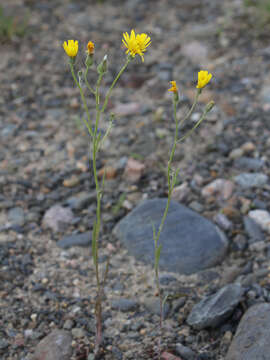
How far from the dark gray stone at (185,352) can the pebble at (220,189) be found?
1175 mm

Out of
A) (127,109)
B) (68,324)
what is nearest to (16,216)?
(68,324)

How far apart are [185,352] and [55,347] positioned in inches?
23.5

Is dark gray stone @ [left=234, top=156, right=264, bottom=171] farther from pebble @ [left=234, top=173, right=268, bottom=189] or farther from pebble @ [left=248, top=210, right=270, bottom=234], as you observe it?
pebble @ [left=248, top=210, right=270, bottom=234]

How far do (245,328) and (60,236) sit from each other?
1.32 metres

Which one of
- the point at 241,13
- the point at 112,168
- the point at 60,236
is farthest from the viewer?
the point at 241,13

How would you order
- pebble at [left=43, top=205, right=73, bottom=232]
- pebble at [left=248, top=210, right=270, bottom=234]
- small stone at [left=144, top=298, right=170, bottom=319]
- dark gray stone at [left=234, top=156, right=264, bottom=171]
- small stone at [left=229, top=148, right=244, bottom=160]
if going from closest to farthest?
A: 1. small stone at [left=144, top=298, right=170, bottom=319]
2. pebble at [left=248, top=210, right=270, bottom=234]
3. pebble at [left=43, top=205, right=73, bottom=232]
4. dark gray stone at [left=234, top=156, right=264, bottom=171]
5. small stone at [left=229, top=148, right=244, bottom=160]

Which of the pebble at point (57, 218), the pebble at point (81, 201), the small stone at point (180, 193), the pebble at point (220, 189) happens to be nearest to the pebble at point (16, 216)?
the pebble at point (57, 218)

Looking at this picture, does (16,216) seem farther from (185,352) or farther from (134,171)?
(185,352)

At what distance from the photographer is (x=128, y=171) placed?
3.34m

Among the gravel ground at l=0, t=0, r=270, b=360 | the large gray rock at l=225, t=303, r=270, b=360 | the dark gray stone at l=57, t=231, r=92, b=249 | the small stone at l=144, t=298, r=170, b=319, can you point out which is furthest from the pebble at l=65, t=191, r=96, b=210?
the large gray rock at l=225, t=303, r=270, b=360

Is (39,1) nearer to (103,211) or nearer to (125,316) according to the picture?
(103,211)

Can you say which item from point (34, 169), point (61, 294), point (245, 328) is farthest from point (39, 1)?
point (245, 328)

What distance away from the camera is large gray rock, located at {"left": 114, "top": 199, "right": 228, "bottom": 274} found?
265cm

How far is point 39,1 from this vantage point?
18.2 ft
